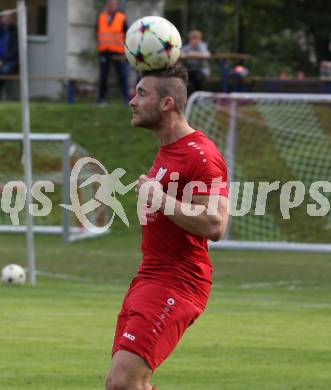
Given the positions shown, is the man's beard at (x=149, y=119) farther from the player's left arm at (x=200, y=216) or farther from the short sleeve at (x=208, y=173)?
the player's left arm at (x=200, y=216)

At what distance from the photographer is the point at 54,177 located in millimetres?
26000

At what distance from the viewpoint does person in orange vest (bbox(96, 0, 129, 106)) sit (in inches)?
1057

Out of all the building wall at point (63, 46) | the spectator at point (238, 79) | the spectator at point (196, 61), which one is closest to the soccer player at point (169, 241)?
the spectator at point (196, 61)

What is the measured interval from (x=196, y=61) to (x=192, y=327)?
1405cm

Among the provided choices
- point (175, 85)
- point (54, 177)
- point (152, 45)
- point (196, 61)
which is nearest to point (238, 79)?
point (196, 61)

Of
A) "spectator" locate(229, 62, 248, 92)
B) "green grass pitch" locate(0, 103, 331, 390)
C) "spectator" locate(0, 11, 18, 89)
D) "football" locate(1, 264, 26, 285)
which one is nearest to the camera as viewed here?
"green grass pitch" locate(0, 103, 331, 390)

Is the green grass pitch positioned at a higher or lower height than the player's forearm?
lower

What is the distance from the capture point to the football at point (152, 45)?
807 centimetres

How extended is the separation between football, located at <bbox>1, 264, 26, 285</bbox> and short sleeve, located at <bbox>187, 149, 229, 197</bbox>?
9.89m

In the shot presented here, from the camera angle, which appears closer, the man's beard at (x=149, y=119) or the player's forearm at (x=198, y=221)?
the player's forearm at (x=198, y=221)

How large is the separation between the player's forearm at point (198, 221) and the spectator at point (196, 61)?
19551 mm

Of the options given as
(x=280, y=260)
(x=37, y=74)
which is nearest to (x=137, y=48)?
(x=280, y=260)

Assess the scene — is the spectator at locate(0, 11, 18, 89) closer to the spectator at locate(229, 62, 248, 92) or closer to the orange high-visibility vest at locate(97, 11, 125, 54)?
the orange high-visibility vest at locate(97, 11, 125, 54)

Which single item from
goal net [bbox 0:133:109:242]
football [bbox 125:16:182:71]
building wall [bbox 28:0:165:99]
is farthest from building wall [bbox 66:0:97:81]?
football [bbox 125:16:182:71]
